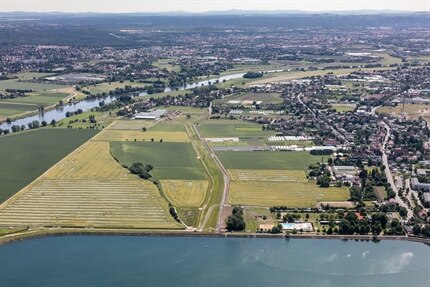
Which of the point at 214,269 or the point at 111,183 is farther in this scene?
the point at 111,183

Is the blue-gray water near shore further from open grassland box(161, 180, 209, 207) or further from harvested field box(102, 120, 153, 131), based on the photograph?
harvested field box(102, 120, 153, 131)

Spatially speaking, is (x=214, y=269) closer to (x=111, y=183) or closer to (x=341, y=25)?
(x=111, y=183)

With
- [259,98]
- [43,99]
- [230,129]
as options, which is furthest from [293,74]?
[43,99]

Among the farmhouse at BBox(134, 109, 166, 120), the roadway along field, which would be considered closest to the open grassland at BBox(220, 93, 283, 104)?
the roadway along field

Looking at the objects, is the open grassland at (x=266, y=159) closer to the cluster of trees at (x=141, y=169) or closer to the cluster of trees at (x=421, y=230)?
the cluster of trees at (x=141, y=169)

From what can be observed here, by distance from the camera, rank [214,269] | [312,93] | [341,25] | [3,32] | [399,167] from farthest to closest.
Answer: [341,25]
[3,32]
[312,93]
[399,167]
[214,269]

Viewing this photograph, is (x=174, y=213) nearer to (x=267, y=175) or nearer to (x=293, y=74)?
(x=267, y=175)

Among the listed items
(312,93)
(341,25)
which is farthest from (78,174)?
(341,25)
